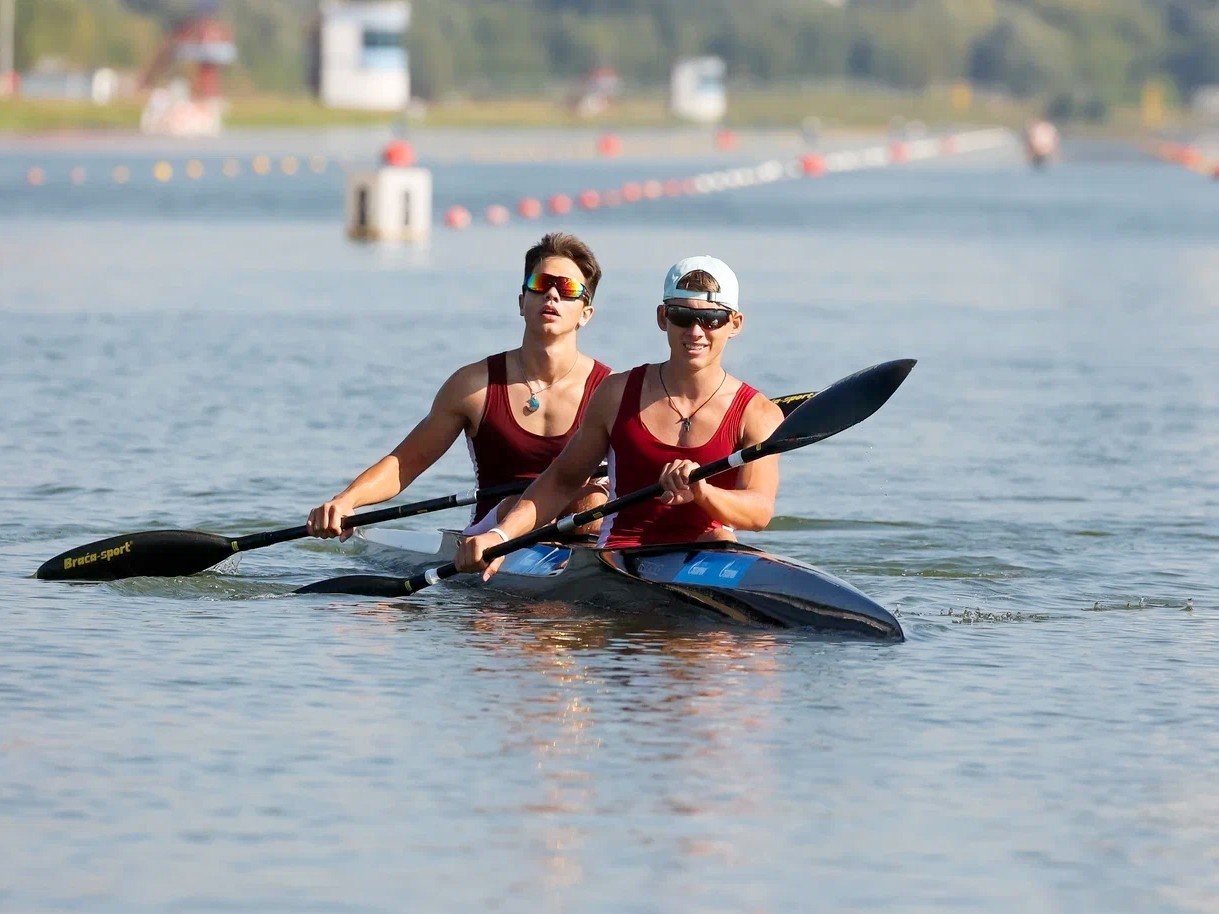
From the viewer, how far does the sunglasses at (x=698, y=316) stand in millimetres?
10266

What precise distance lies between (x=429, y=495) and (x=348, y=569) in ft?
9.11

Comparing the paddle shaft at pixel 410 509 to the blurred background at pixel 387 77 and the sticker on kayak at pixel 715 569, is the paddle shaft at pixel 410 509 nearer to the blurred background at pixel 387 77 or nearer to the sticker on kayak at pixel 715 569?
the sticker on kayak at pixel 715 569

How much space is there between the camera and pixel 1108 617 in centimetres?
1188

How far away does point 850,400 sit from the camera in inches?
429

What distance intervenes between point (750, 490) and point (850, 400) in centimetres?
67

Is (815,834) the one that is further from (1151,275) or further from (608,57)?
(608,57)

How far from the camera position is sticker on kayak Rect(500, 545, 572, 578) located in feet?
37.7

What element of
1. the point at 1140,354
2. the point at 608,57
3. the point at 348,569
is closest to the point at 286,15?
the point at 608,57

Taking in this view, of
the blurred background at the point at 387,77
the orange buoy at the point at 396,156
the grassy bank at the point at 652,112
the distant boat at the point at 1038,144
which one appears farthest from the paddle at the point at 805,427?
the grassy bank at the point at 652,112

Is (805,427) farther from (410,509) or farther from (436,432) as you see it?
(410,509)

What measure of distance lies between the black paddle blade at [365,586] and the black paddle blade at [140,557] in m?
0.49

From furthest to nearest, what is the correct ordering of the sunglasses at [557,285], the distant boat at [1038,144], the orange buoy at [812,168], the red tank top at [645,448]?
the distant boat at [1038,144]
the orange buoy at [812,168]
the sunglasses at [557,285]
the red tank top at [645,448]

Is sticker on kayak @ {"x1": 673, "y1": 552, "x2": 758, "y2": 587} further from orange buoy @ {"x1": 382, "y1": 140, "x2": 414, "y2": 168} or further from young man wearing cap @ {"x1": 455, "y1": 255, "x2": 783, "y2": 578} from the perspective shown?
orange buoy @ {"x1": 382, "y1": 140, "x2": 414, "y2": 168}

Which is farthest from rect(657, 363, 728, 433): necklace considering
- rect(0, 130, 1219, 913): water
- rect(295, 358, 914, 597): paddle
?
rect(0, 130, 1219, 913): water
